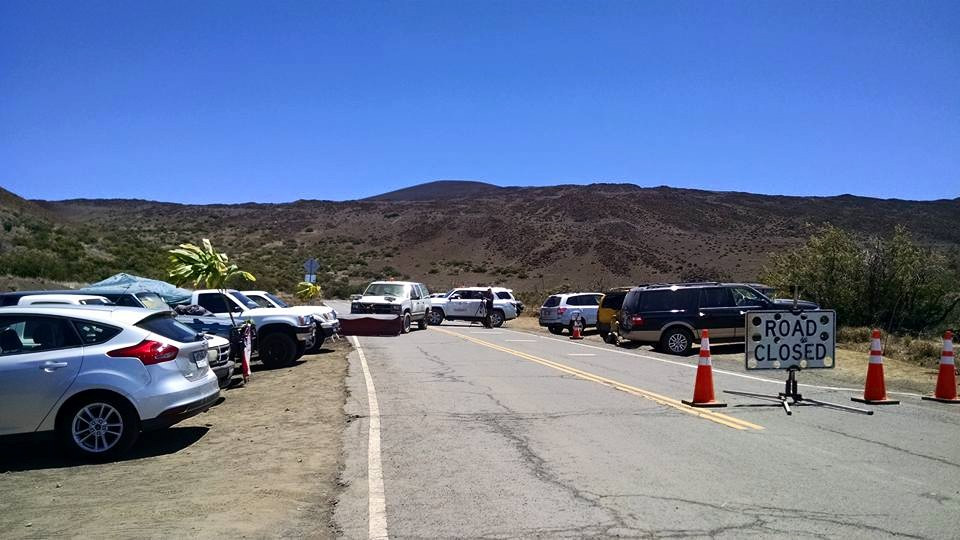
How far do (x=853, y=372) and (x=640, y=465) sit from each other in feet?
37.2

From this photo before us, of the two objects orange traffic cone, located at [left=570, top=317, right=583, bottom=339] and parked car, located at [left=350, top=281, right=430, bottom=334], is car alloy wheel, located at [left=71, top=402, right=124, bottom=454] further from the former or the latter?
orange traffic cone, located at [left=570, top=317, right=583, bottom=339]

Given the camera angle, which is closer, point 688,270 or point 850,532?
point 850,532

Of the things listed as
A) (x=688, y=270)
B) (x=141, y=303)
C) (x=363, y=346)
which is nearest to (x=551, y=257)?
(x=688, y=270)

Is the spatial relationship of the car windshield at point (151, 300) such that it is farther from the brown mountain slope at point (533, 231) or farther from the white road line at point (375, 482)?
the brown mountain slope at point (533, 231)

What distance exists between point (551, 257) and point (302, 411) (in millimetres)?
69188

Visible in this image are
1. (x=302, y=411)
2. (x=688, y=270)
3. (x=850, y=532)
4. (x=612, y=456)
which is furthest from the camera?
(x=688, y=270)

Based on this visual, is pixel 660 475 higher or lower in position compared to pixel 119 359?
lower

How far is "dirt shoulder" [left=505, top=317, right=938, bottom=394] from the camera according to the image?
49.6 feet

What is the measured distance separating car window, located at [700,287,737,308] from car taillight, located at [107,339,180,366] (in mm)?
16672

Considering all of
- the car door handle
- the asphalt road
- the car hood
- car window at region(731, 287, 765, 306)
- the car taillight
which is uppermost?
car window at region(731, 287, 765, 306)

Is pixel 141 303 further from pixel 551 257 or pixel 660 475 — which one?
pixel 551 257

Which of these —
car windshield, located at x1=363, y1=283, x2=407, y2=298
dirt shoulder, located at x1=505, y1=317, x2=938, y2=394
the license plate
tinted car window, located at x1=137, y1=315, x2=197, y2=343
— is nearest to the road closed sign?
dirt shoulder, located at x1=505, y1=317, x2=938, y2=394

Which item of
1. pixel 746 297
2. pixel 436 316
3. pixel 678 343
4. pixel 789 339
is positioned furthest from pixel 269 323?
pixel 436 316

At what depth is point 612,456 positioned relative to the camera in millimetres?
8531
